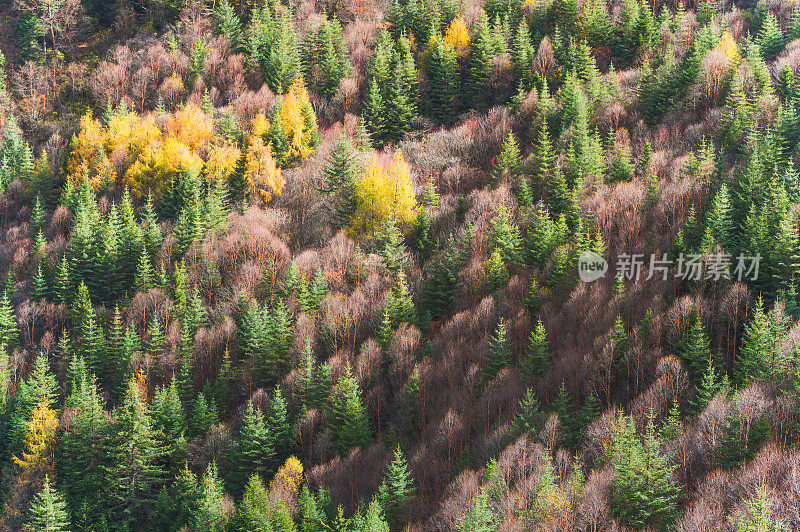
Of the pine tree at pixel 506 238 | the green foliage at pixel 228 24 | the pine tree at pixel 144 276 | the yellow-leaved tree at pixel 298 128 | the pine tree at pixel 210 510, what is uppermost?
the green foliage at pixel 228 24

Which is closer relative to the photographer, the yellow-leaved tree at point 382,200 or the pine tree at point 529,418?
the pine tree at point 529,418

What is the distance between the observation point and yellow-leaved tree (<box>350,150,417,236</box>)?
227 feet

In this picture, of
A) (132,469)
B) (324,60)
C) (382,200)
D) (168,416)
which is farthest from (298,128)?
(132,469)

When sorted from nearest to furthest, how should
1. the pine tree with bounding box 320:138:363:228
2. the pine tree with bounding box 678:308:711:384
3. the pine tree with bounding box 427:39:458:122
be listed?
the pine tree with bounding box 678:308:711:384
the pine tree with bounding box 320:138:363:228
the pine tree with bounding box 427:39:458:122

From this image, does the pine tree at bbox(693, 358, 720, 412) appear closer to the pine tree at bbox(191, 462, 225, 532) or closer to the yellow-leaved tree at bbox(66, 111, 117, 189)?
the pine tree at bbox(191, 462, 225, 532)

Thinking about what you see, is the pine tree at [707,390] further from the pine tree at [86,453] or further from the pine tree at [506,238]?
the pine tree at [86,453]

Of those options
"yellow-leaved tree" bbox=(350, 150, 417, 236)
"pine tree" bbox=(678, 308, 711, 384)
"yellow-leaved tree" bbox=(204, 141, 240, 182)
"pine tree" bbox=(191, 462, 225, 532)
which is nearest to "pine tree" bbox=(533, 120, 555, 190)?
"yellow-leaved tree" bbox=(350, 150, 417, 236)

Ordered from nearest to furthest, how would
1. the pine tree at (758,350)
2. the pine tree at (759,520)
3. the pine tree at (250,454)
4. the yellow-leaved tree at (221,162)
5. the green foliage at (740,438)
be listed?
the pine tree at (759,520) → the green foliage at (740,438) → the pine tree at (758,350) → the pine tree at (250,454) → the yellow-leaved tree at (221,162)

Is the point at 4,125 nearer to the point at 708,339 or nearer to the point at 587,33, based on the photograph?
the point at 587,33

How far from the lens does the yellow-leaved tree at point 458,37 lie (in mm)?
90375

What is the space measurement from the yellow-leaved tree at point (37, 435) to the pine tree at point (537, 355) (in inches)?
1504

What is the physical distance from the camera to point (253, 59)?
93.4 metres

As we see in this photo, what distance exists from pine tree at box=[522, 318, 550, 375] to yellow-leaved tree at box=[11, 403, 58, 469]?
125 feet

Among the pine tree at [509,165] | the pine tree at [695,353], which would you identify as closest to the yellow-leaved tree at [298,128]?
the pine tree at [509,165]
